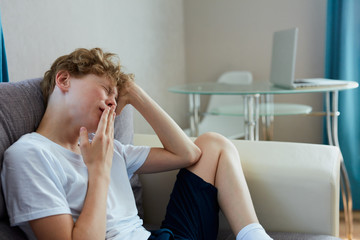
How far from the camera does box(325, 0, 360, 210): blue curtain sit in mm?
2855

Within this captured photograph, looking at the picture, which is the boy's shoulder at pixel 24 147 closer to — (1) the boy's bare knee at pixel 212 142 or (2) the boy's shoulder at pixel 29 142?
(2) the boy's shoulder at pixel 29 142

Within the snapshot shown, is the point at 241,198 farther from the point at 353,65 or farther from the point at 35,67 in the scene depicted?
the point at 353,65

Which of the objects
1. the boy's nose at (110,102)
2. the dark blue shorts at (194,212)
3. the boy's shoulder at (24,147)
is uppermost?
the boy's nose at (110,102)

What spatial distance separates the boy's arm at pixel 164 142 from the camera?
1415 millimetres

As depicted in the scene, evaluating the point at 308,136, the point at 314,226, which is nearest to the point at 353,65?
the point at 308,136

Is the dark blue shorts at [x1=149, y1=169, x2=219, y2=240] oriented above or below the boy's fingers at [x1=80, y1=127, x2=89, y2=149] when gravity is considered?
below

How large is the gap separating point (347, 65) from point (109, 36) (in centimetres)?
148

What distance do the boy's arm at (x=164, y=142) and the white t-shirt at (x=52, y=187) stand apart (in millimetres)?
126

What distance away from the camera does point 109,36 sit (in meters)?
2.40

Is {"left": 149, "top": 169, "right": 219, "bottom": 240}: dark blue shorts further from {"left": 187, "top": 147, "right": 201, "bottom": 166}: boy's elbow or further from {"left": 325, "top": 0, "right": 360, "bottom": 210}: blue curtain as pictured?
{"left": 325, "top": 0, "right": 360, "bottom": 210}: blue curtain

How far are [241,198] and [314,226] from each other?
0.93ft

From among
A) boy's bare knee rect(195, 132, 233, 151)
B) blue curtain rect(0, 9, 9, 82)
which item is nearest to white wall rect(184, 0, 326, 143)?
boy's bare knee rect(195, 132, 233, 151)

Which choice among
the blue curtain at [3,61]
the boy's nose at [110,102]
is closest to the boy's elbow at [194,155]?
the boy's nose at [110,102]

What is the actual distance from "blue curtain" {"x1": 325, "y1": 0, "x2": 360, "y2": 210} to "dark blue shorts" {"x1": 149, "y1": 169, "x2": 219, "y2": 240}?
1.75m
